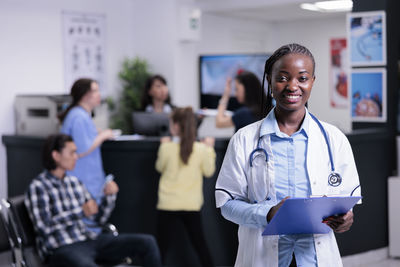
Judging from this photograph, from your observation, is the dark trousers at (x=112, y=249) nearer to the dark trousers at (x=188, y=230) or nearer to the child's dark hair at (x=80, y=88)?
the dark trousers at (x=188, y=230)

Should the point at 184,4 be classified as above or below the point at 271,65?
above

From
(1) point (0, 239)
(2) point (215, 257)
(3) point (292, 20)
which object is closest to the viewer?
(1) point (0, 239)

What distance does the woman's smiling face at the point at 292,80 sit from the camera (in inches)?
61.8

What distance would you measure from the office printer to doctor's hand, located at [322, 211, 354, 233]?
3.63 m

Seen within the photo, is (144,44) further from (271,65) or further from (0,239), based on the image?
(271,65)

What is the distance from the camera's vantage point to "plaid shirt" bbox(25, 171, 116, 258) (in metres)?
3.22

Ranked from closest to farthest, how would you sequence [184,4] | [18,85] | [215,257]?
[215,257], [18,85], [184,4]

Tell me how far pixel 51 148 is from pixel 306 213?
2.23m

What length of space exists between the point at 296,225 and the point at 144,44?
18.3 feet

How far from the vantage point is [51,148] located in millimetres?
3439

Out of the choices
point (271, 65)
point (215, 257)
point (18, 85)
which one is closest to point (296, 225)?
point (271, 65)

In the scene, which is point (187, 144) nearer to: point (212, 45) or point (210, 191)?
point (210, 191)

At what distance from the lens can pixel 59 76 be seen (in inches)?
238

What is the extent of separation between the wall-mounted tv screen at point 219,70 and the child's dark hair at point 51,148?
407cm
